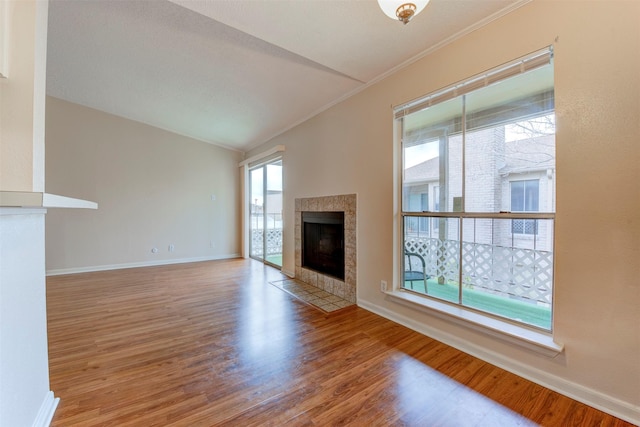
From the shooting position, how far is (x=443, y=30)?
7.02 feet

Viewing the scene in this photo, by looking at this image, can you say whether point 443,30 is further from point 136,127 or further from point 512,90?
point 136,127

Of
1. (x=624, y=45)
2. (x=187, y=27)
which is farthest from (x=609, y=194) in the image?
(x=187, y=27)

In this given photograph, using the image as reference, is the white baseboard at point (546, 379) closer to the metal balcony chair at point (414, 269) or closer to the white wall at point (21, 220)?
the metal balcony chair at point (414, 269)

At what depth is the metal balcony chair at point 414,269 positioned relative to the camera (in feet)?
8.80

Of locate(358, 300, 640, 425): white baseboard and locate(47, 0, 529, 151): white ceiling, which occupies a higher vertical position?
locate(47, 0, 529, 151): white ceiling

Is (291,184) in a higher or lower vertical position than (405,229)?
higher

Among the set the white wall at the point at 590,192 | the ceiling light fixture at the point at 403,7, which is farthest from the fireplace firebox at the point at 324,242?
the ceiling light fixture at the point at 403,7

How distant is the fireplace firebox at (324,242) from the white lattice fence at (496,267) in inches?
48.8

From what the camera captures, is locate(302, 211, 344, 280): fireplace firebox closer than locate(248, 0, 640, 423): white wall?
No

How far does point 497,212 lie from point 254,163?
4.92 meters

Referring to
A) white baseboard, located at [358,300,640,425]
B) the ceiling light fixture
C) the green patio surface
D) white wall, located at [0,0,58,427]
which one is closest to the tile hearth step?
white baseboard, located at [358,300,640,425]

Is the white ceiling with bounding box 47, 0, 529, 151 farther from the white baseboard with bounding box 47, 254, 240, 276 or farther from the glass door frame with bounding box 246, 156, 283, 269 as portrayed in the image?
the white baseboard with bounding box 47, 254, 240, 276

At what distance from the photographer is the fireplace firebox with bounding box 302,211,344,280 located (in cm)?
360

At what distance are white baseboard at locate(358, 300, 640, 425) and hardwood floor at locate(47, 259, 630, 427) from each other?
0.05m
